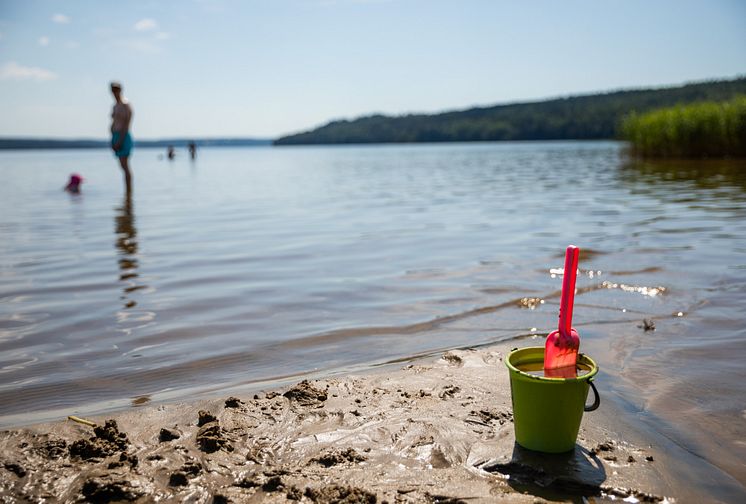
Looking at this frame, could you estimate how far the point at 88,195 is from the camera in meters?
17.4

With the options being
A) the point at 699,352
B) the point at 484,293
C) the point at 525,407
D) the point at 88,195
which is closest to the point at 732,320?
the point at 699,352

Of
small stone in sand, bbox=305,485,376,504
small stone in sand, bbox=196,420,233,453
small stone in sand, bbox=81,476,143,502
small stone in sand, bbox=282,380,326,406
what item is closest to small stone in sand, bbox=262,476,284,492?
small stone in sand, bbox=305,485,376,504

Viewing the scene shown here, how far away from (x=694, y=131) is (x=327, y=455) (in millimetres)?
26893

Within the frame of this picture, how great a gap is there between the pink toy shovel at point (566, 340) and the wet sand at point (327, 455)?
39 centimetres

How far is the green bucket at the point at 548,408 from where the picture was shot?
8.83 ft

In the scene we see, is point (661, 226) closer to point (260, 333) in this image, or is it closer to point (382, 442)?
point (260, 333)

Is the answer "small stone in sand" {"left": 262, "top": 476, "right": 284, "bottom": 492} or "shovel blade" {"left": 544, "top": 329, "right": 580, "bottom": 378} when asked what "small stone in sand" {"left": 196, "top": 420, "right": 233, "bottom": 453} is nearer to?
"small stone in sand" {"left": 262, "top": 476, "right": 284, "bottom": 492}

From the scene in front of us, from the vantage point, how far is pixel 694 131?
83.4ft

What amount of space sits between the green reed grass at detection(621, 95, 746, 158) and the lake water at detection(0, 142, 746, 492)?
14.2 meters

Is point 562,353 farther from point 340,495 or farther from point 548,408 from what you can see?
point 340,495

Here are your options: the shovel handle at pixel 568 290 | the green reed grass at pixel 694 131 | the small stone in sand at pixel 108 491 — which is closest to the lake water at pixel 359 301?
the shovel handle at pixel 568 290

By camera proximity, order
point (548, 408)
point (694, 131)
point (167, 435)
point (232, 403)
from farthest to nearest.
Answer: point (694, 131)
point (232, 403)
point (167, 435)
point (548, 408)

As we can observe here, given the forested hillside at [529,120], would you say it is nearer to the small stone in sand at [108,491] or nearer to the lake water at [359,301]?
the lake water at [359,301]

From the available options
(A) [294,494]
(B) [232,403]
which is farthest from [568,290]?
(B) [232,403]
